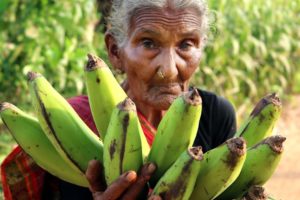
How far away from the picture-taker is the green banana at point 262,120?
1519 mm

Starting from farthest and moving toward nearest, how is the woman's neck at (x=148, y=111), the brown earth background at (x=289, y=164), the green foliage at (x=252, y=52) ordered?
the green foliage at (x=252, y=52) < the brown earth background at (x=289, y=164) < the woman's neck at (x=148, y=111)

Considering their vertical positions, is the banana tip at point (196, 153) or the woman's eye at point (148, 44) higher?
the woman's eye at point (148, 44)

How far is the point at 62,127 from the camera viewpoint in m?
1.50

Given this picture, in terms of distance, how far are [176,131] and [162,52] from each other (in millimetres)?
511

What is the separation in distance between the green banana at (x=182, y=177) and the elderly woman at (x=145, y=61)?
21.6 inches

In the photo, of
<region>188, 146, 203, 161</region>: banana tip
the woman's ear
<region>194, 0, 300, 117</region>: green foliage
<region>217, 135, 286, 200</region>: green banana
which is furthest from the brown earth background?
<region>188, 146, 203, 161</region>: banana tip

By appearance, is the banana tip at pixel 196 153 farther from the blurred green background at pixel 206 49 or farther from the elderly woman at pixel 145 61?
the blurred green background at pixel 206 49

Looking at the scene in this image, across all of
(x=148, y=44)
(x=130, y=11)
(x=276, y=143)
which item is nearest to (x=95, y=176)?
(x=276, y=143)

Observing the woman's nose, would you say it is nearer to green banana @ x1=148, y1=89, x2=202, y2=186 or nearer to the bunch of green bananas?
the bunch of green bananas

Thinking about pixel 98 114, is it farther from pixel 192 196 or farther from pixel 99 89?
pixel 192 196

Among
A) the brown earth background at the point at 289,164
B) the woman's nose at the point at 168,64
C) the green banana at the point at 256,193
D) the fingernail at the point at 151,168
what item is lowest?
the brown earth background at the point at 289,164

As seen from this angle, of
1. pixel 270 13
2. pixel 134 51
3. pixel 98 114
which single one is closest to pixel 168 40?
pixel 134 51

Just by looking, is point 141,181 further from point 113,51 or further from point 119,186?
point 113,51

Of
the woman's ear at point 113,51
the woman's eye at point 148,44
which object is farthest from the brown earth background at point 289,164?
the woman's eye at point 148,44
